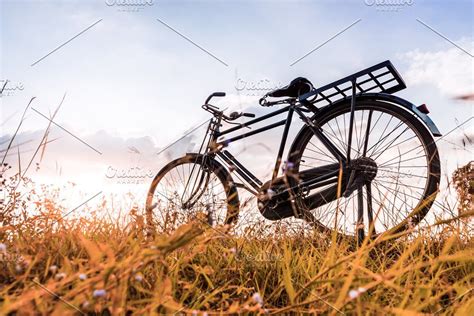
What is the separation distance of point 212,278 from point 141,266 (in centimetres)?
118

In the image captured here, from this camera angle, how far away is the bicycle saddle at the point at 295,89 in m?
4.37

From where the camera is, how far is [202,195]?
4.42 m

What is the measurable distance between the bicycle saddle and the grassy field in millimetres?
1387

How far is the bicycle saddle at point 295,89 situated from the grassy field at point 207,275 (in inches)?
54.6

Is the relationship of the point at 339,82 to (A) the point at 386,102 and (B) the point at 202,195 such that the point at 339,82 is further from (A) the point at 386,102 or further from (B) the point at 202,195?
(B) the point at 202,195

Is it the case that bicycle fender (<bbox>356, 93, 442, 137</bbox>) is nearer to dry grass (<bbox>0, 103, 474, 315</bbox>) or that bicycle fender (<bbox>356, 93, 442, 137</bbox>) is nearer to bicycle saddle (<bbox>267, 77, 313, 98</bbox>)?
bicycle saddle (<bbox>267, 77, 313, 98</bbox>)

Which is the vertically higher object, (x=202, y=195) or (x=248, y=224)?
(x=202, y=195)

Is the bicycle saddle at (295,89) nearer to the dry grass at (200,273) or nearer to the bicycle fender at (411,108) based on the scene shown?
the bicycle fender at (411,108)

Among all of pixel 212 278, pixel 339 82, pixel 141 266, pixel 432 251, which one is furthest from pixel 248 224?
pixel 141 266

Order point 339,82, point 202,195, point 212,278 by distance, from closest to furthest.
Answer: point 212,278
point 339,82
point 202,195

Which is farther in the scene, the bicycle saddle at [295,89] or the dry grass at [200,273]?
the bicycle saddle at [295,89]

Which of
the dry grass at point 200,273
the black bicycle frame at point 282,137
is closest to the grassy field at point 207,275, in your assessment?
the dry grass at point 200,273

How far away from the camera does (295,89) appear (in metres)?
4.41

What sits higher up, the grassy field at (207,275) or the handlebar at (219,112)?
the handlebar at (219,112)
